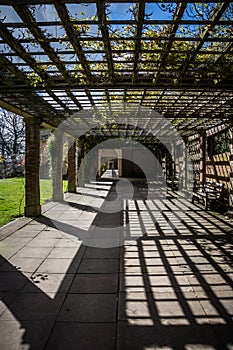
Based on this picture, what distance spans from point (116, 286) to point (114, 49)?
2.93 meters

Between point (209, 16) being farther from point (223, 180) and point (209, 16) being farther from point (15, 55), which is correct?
point (223, 180)

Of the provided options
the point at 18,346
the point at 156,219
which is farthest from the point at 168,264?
the point at 156,219

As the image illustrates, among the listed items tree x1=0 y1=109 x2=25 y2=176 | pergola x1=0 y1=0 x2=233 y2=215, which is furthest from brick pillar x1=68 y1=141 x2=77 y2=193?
tree x1=0 y1=109 x2=25 y2=176

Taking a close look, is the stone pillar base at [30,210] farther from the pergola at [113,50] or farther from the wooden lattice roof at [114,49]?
the wooden lattice roof at [114,49]

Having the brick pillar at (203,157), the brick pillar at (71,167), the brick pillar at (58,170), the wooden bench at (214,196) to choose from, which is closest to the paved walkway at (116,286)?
the wooden bench at (214,196)

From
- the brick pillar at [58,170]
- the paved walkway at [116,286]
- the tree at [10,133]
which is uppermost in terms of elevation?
the tree at [10,133]

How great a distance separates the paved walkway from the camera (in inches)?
94.4

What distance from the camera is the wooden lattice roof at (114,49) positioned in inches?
104

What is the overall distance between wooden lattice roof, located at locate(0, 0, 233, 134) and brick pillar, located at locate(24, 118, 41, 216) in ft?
5.45

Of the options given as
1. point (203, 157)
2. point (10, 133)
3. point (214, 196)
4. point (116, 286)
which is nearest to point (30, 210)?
point (116, 286)

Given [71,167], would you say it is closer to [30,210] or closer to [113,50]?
[30,210]

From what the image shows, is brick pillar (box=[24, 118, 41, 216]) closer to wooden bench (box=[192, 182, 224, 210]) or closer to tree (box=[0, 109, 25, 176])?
wooden bench (box=[192, 182, 224, 210])

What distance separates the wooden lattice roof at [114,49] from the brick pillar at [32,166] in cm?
166

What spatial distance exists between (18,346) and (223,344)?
5.55 feet
